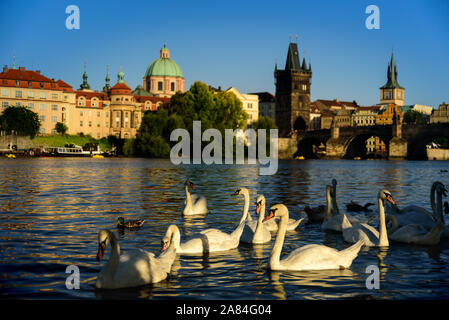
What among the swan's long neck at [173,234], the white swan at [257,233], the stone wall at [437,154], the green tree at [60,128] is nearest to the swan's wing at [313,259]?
the swan's long neck at [173,234]

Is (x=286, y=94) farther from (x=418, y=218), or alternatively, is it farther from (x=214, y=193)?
(x=418, y=218)

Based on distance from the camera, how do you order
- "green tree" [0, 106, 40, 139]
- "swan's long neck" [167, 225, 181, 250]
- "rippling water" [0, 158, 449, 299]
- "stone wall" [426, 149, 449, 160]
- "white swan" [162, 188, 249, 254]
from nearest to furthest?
1. "rippling water" [0, 158, 449, 299]
2. "swan's long neck" [167, 225, 181, 250]
3. "white swan" [162, 188, 249, 254]
4. "green tree" [0, 106, 40, 139]
5. "stone wall" [426, 149, 449, 160]

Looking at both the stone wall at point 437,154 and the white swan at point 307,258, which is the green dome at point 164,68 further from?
the white swan at point 307,258

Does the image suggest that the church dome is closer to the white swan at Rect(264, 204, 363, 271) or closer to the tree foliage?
the tree foliage

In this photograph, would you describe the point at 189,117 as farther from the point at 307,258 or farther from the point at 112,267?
the point at 112,267

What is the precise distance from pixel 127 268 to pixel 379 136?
117282 mm

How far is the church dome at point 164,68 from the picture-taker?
495 feet

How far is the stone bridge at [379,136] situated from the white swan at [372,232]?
9661cm

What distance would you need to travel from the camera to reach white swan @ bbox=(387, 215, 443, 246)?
39.0 ft

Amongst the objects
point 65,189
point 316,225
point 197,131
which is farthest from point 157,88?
point 316,225

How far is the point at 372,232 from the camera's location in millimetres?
12086

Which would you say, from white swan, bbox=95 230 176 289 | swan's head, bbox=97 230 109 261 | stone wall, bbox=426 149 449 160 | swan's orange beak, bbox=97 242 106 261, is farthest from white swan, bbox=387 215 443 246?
stone wall, bbox=426 149 449 160

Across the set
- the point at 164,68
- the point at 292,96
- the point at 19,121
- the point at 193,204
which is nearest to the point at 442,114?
the point at 292,96

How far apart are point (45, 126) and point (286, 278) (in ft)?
360
